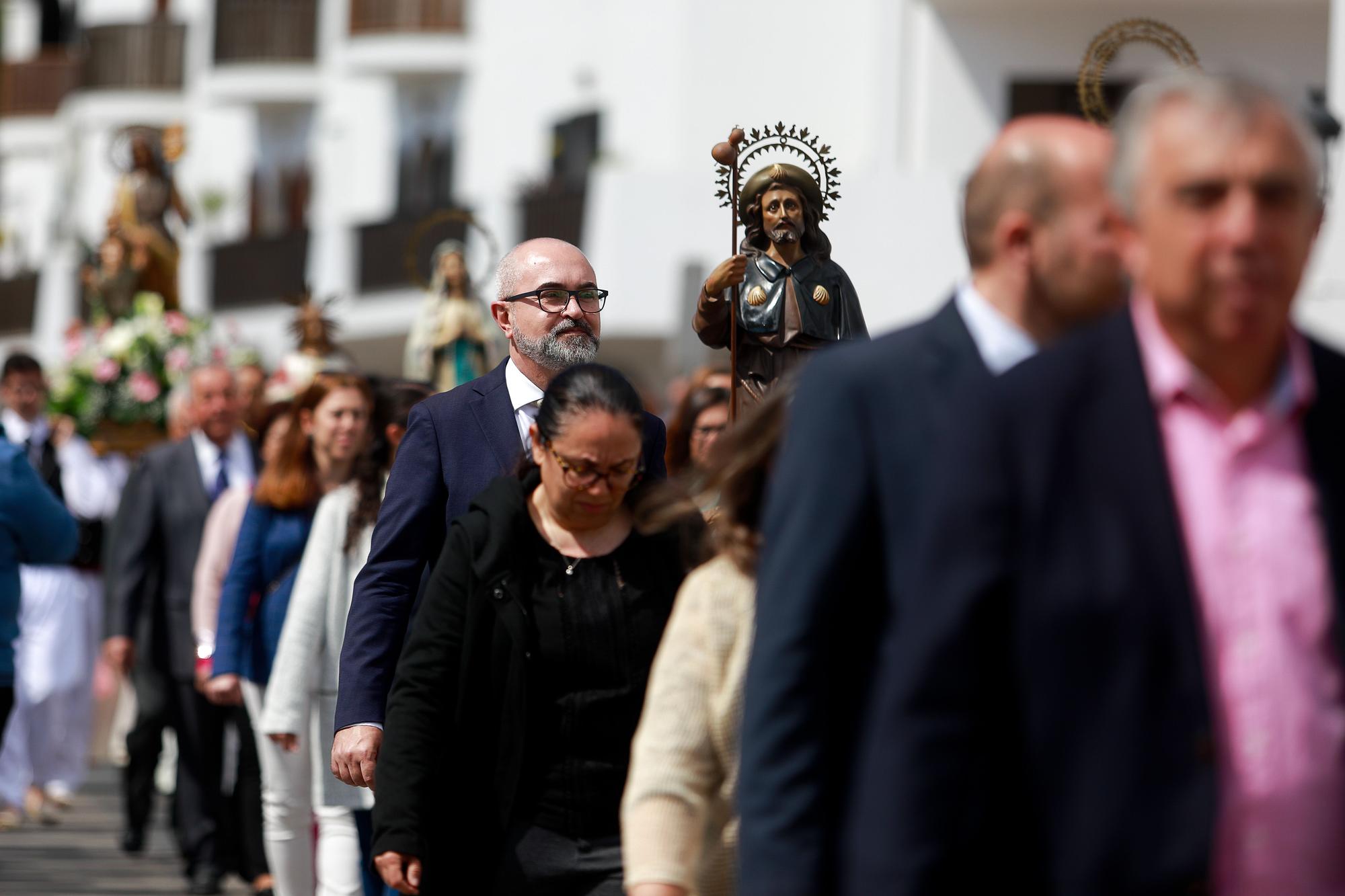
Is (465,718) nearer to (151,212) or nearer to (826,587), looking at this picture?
(826,587)

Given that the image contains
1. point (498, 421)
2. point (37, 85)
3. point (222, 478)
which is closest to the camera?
point (498, 421)

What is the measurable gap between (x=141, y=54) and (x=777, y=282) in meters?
38.7

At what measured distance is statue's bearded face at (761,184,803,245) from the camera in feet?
21.2

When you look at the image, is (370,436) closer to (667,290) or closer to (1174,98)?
(1174,98)

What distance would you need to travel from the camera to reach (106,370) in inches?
714

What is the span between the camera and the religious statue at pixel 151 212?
21.6 metres

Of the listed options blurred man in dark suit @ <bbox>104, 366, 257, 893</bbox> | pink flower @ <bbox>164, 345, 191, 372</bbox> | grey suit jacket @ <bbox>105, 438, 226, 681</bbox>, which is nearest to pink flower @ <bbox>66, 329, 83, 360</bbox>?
pink flower @ <bbox>164, 345, 191, 372</bbox>

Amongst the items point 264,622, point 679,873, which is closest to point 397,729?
point 679,873

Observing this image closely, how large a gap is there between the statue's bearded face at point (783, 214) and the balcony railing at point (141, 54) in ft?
125

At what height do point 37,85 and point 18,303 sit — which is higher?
point 37,85

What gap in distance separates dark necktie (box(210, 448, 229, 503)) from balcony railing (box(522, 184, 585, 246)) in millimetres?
13596

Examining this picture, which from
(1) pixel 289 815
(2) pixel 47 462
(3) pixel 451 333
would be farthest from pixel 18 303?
(1) pixel 289 815

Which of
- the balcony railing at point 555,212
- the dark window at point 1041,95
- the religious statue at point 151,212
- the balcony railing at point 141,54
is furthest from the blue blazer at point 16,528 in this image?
the balcony railing at point 141,54

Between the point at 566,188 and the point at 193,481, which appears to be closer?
the point at 193,481
